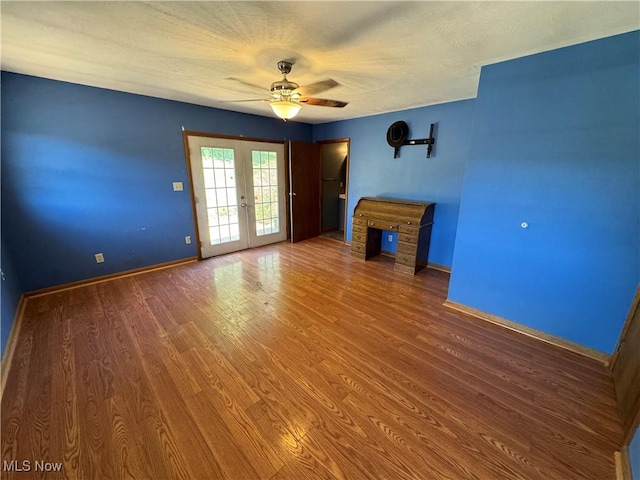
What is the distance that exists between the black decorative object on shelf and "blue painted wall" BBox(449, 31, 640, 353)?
1371 millimetres

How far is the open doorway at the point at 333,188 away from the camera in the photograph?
223 inches

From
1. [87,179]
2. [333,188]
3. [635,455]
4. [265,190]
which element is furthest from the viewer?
[333,188]

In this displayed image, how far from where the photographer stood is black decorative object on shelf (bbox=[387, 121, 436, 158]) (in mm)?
3662

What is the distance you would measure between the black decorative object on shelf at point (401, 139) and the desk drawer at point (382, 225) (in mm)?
1163

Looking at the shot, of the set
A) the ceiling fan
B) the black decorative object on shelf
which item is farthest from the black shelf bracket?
the ceiling fan

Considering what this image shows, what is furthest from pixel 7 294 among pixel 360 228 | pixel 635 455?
pixel 635 455

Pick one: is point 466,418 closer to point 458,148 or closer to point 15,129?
point 458,148

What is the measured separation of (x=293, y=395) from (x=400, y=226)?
270 centimetres

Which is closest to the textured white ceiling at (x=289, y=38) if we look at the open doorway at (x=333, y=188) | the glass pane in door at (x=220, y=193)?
the glass pane in door at (x=220, y=193)

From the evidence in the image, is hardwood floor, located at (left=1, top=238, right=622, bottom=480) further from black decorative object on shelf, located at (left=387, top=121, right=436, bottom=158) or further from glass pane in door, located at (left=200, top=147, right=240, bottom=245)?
black decorative object on shelf, located at (left=387, top=121, right=436, bottom=158)

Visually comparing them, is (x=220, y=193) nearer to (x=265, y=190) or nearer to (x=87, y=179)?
(x=265, y=190)

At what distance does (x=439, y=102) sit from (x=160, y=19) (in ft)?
10.9

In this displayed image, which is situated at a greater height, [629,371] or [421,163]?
[421,163]

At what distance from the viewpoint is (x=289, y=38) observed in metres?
1.75
